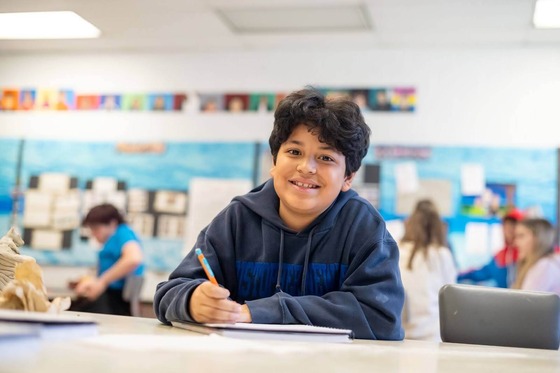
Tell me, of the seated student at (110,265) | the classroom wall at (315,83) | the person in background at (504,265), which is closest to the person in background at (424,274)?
the person in background at (504,265)

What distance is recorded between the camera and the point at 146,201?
520 cm

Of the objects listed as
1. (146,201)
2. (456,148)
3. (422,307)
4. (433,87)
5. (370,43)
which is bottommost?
(422,307)

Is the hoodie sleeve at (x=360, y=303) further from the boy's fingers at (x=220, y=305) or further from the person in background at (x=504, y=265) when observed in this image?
the person in background at (x=504, y=265)

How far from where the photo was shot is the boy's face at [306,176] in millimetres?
1608

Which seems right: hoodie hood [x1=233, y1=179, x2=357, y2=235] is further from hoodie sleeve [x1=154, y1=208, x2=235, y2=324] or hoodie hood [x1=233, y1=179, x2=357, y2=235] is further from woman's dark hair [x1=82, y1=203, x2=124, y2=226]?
woman's dark hair [x1=82, y1=203, x2=124, y2=226]

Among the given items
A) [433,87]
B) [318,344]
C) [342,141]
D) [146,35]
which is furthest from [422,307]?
[146,35]

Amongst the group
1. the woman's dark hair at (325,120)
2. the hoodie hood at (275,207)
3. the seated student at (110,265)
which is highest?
the woman's dark hair at (325,120)

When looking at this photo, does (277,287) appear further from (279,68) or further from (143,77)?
(143,77)

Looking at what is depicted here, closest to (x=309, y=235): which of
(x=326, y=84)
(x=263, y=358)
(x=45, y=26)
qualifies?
(x=263, y=358)

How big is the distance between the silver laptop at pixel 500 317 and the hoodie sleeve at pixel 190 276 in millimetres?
579

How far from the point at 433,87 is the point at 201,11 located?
1.76 meters

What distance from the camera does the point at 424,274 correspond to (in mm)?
3561

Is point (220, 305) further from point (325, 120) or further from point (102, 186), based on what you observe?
point (102, 186)

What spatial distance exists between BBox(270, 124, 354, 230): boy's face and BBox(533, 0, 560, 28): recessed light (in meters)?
2.82
